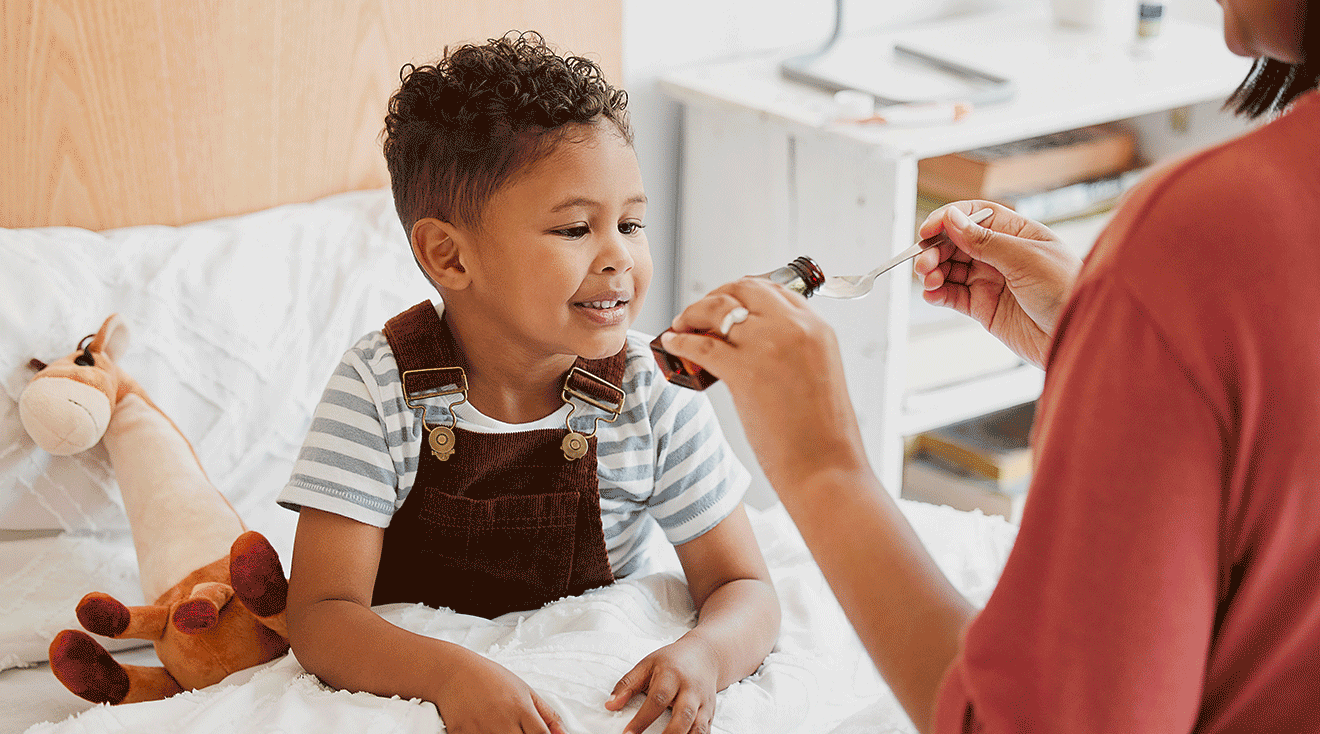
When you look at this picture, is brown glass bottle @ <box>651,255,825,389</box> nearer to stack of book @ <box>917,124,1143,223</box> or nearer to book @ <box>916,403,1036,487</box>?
stack of book @ <box>917,124,1143,223</box>

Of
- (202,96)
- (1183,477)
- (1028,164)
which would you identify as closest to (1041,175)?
(1028,164)

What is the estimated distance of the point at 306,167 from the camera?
1447 mm

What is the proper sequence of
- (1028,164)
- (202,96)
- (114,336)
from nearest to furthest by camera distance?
(114,336) < (202,96) < (1028,164)

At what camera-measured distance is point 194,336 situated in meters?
1.23

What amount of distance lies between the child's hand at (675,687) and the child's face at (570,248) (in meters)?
0.25

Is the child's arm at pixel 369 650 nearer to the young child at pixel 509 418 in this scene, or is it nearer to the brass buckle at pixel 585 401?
the young child at pixel 509 418

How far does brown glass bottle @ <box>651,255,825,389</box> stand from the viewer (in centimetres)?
72

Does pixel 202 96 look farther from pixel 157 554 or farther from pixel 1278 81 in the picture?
pixel 1278 81

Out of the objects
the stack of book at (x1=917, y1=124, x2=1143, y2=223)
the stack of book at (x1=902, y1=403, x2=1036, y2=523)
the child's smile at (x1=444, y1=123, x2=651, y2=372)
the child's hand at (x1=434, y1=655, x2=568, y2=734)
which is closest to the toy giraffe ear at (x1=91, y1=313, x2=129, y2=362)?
the child's smile at (x1=444, y1=123, x2=651, y2=372)

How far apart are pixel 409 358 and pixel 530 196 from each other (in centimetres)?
17

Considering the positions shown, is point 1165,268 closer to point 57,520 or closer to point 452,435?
point 452,435

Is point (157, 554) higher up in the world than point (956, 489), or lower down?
higher up

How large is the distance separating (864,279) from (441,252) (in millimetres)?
367

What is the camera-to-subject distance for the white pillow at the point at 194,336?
3.73ft
